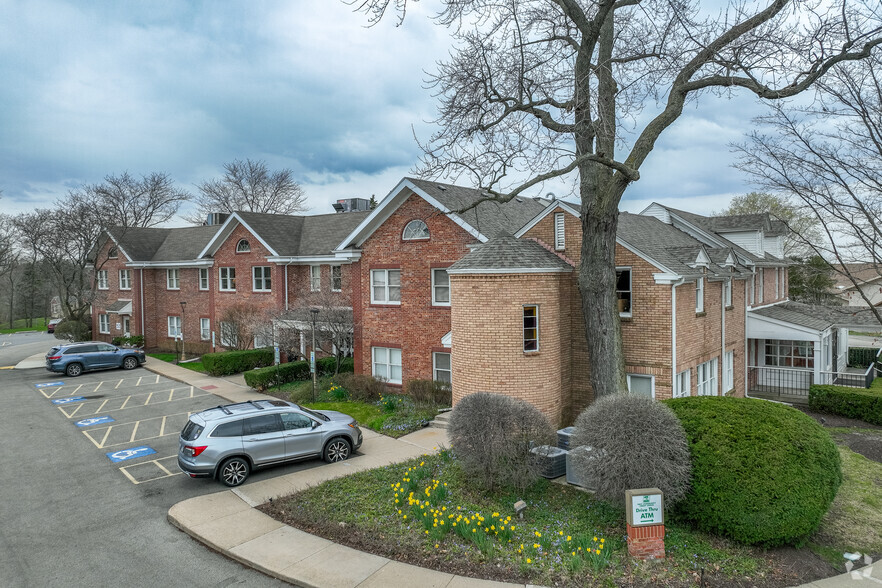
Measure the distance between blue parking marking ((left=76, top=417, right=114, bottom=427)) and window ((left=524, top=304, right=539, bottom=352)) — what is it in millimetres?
14339

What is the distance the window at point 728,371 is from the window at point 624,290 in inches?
265

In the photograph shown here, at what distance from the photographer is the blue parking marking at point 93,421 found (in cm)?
1730

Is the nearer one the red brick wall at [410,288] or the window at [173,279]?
the red brick wall at [410,288]

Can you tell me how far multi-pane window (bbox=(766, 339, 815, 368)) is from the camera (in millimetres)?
23406

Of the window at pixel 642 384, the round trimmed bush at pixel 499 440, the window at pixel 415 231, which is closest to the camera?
the round trimmed bush at pixel 499 440

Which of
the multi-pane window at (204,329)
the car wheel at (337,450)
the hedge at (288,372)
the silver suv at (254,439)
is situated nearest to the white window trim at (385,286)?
the hedge at (288,372)

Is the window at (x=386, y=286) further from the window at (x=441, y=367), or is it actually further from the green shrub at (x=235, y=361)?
the green shrub at (x=235, y=361)

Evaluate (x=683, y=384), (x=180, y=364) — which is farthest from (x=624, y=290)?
(x=180, y=364)

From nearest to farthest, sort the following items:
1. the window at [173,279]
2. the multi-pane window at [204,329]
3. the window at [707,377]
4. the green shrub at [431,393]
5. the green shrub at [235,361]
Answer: the window at [707,377], the green shrub at [431,393], the green shrub at [235,361], the multi-pane window at [204,329], the window at [173,279]

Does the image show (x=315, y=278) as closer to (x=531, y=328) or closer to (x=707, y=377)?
(x=531, y=328)

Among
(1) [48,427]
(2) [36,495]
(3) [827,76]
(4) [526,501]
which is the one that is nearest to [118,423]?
(1) [48,427]

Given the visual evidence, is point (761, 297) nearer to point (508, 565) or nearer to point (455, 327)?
point (455, 327)

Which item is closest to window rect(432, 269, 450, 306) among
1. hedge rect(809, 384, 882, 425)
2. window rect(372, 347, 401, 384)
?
window rect(372, 347, 401, 384)

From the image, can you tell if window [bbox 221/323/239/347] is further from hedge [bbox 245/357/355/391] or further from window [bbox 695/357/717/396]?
window [bbox 695/357/717/396]
